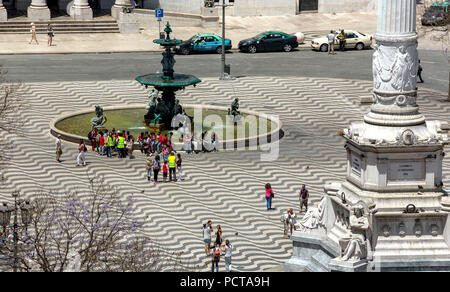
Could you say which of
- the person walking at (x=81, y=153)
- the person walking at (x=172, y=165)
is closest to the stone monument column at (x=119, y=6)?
the person walking at (x=81, y=153)

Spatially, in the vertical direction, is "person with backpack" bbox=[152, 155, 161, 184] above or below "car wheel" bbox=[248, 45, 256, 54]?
below

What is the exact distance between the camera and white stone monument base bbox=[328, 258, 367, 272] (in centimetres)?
2894

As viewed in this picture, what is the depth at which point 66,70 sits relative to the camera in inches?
2707

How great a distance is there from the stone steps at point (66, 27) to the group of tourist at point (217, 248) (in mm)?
43230

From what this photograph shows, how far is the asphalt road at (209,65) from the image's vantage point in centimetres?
6744

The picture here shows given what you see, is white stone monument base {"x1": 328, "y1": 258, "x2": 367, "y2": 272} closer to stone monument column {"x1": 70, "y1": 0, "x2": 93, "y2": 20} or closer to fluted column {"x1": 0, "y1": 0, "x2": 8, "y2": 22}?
fluted column {"x1": 0, "y1": 0, "x2": 8, "y2": 22}

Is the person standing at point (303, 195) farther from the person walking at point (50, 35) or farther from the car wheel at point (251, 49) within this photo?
the person walking at point (50, 35)

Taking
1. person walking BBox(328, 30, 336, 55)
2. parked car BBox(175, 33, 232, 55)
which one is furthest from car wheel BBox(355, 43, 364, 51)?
parked car BBox(175, 33, 232, 55)

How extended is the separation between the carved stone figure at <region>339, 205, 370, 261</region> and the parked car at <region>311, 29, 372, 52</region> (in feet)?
156

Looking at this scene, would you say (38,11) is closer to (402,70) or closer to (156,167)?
(156,167)

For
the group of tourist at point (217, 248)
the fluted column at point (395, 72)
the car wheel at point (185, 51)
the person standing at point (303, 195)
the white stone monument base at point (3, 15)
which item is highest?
the fluted column at point (395, 72)

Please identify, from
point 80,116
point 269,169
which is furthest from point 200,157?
point 80,116

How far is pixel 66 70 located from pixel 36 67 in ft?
6.70

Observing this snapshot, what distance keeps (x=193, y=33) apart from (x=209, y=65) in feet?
32.7
